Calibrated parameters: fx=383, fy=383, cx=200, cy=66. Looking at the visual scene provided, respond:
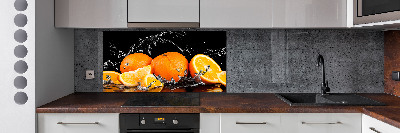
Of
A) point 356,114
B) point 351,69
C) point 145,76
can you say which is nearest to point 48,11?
point 145,76

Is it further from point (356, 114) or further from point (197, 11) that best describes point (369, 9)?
point (197, 11)

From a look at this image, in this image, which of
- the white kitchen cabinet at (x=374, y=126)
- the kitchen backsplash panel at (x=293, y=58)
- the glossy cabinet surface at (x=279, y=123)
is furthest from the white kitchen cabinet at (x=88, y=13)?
the white kitchen cabinet at (x=374, y=126)

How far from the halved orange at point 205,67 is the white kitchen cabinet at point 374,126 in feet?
3.71

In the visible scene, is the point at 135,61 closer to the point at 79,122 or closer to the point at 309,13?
the point at 79,122

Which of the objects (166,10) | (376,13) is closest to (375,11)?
(376,13)

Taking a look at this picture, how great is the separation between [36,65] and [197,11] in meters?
1.02

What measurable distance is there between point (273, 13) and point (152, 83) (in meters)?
1.05

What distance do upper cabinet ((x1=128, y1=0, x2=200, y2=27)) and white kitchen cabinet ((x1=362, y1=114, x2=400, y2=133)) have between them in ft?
3.77

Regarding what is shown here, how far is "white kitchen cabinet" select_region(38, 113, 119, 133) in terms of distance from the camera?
7.16ft

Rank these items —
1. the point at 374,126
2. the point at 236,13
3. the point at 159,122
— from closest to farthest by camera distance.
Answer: the point at 374,126 → the point at 159,122 → the point at 236,13
